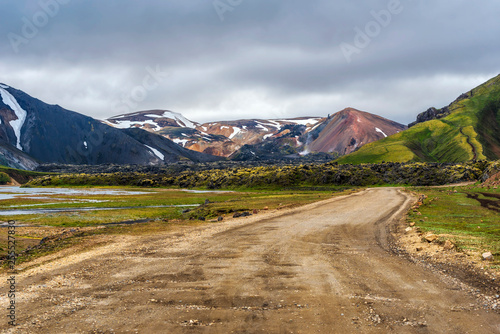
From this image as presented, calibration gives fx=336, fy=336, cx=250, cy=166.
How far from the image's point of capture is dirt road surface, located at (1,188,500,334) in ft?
31.6

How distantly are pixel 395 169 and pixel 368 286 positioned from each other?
13533cm

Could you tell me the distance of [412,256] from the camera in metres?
17.9

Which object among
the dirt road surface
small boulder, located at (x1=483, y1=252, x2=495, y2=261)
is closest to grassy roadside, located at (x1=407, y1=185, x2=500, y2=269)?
small boulder, located at (x1=483, y1=252, x2=495, y2=261)

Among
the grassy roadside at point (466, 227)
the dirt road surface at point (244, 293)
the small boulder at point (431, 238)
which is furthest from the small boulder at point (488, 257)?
the small boulder at point (431, 238)

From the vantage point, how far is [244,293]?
12.1m

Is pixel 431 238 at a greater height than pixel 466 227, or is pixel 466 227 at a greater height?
pixel 431 238

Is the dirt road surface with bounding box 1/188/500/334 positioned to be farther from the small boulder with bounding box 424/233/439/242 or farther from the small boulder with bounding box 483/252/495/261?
the small boulder with bounding box 483/252/495/261

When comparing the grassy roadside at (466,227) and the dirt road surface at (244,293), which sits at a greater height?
the dirt road surface at (244,293)

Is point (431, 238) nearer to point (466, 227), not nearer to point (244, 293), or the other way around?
point (466, 227)

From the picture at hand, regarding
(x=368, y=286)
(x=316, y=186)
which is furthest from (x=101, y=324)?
(x=316, y=186)

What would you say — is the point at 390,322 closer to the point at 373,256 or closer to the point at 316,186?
the point at 373,256

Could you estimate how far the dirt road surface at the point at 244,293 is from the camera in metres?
9.62

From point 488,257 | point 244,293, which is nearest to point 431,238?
point 488,257

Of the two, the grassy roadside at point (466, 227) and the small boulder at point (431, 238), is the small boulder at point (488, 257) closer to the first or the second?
the grassy roadside at point (466, 227)
